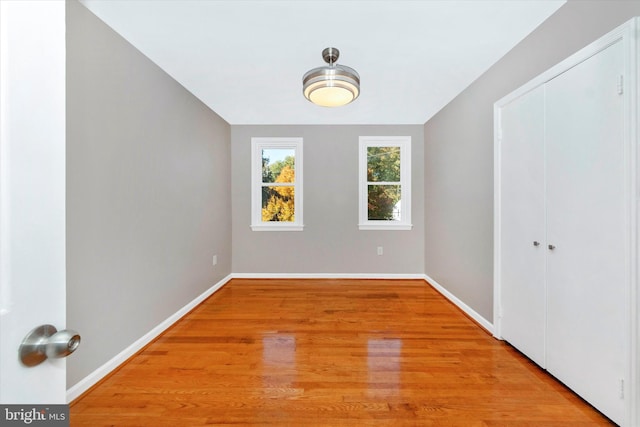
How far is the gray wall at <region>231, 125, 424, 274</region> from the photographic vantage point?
13.7ft

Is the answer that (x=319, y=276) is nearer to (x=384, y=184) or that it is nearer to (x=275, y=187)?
(x=275, y=187)

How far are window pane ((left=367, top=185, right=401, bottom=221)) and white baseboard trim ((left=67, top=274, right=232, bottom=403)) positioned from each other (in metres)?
2.81

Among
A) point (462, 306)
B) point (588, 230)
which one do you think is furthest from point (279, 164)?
point (588, 230)

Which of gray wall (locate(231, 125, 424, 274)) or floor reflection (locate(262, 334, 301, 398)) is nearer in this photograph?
floor reflection (locate(262, 334, 301, 398))

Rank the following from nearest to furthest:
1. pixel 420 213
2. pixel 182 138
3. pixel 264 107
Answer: pixel 182 138, pixel 264 107, pixel 420 213

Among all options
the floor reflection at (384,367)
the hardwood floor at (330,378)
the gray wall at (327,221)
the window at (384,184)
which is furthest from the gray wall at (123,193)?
the window at (384,184)

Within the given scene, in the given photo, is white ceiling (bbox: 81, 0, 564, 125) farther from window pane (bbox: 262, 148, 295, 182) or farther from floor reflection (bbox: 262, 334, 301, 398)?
floor reflection (bbox: 262, 334, 301, 398)

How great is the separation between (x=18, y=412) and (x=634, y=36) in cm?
260

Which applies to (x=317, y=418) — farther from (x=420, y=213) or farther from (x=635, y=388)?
(x=420, y=213)

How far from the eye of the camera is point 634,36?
131cm

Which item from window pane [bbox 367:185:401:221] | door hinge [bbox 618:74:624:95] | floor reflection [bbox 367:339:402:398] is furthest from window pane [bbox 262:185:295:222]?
door hinge [bbox 618:74:624:95]

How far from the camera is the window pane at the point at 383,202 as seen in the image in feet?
13.9

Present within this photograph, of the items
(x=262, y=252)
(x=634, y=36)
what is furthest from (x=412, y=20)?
(x=262, y=252)

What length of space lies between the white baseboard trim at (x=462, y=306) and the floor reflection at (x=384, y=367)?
2.94ft
